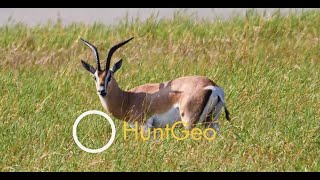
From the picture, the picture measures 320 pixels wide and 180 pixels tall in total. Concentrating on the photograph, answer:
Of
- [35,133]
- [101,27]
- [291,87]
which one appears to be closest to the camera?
[35,133]

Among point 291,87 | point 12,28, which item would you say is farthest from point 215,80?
point 12,28

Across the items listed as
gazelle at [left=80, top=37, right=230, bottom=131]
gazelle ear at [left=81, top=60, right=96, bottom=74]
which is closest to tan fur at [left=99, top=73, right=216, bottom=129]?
gazelle at [left=80, top=37, right=230, bottom=131]

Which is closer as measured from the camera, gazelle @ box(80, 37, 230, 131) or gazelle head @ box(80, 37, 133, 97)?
gazelle head @ box(80, 37, 133, 97)

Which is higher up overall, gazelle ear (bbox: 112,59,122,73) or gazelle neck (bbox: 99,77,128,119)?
gazelle ear (bbox: 112,59,122,73)

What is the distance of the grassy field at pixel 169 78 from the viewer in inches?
503

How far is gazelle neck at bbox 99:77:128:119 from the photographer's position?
47.9 ft

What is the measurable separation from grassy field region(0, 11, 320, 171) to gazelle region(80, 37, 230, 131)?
10.9 inches

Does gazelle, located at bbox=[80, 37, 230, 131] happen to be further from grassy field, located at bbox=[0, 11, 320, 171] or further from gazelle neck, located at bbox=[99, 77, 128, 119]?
grassy field, located at bbox=[0, 11, 320, 171]

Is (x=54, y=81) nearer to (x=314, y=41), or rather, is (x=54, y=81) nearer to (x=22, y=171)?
(x=22, y=171)

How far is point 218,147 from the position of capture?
42.3 ft

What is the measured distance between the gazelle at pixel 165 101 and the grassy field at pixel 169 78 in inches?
10.9

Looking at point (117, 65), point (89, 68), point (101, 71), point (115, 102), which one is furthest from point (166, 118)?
point (89, 68)

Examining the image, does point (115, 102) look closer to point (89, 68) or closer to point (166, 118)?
point (166, 118)

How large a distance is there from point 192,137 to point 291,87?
2.47 metres
